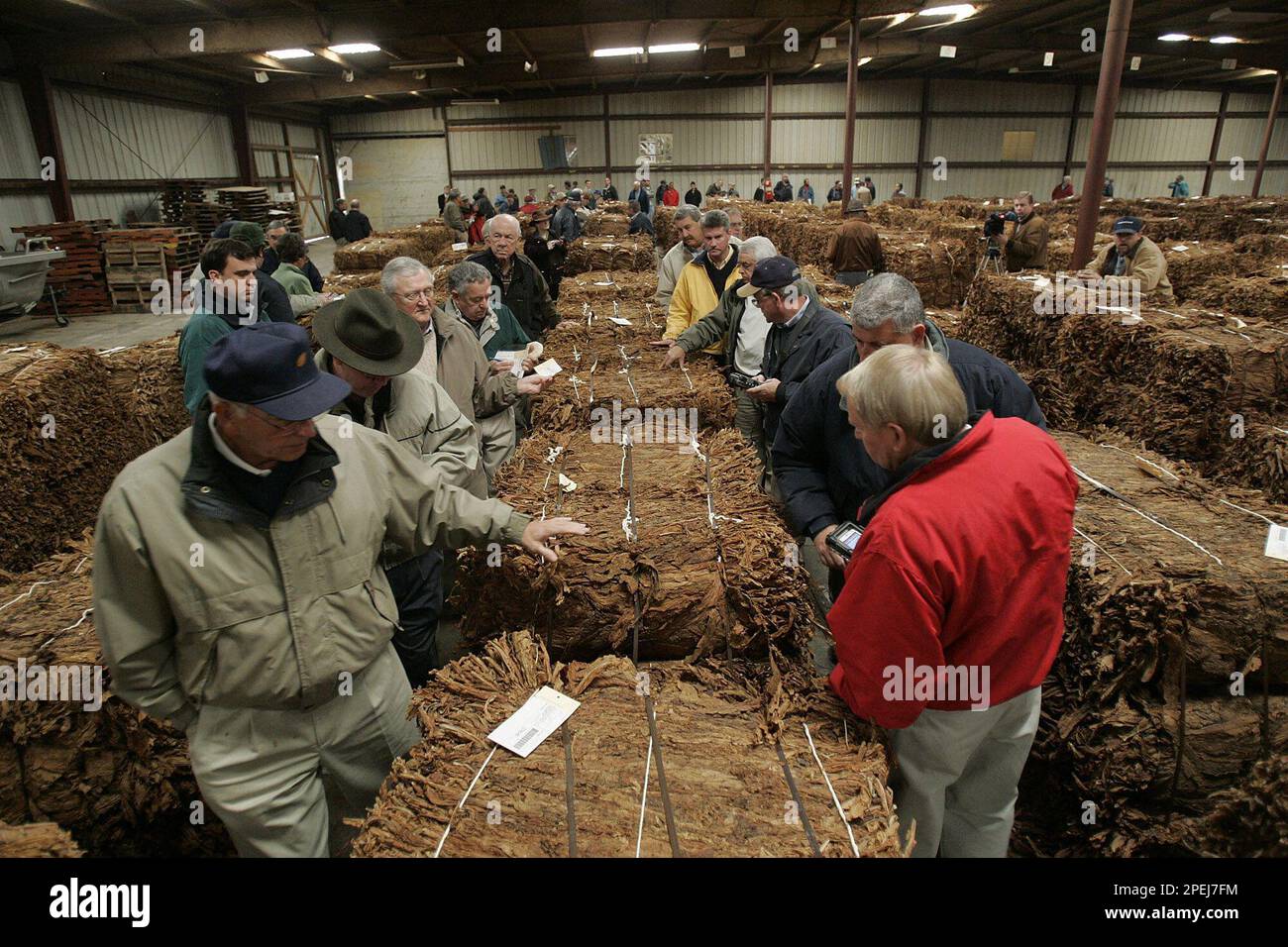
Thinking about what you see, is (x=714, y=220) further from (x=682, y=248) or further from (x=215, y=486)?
(x=215, y=486)

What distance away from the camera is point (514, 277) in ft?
22.8

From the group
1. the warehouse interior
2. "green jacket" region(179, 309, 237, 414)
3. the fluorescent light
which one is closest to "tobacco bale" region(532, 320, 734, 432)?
the warehouse interior

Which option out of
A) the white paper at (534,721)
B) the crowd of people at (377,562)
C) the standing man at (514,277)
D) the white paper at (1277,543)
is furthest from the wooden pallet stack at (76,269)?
the white paper at (1277,543)

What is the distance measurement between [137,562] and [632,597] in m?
1.60

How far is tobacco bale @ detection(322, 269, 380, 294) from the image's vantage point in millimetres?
9994

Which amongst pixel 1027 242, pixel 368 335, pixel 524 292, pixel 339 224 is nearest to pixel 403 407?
pixel 368 335

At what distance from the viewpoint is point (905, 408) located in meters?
2.11

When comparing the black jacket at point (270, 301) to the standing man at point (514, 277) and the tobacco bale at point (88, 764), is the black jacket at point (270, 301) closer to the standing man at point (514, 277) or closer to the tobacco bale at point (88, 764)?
the standing man at point (514, 277)

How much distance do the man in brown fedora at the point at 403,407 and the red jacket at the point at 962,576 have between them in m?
1.72

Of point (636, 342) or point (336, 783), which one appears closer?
point (336, 783)

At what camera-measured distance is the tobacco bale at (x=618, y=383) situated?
4.51m

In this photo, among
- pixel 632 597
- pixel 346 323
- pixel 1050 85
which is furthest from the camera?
pixel 1050 85
